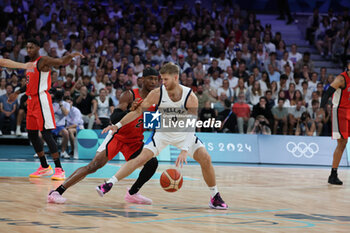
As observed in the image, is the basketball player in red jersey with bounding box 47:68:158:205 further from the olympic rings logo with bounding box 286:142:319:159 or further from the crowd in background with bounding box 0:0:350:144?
the olympic rings logo with bounding box 286:142:319:159

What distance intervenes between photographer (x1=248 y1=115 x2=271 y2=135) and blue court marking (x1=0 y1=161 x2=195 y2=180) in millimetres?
4348

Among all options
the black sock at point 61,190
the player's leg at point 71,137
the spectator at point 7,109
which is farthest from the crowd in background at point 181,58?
the black sock at point 61,190

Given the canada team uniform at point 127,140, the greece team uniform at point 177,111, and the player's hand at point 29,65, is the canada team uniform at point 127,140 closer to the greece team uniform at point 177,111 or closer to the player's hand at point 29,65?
the greece team uniform at point 177,111

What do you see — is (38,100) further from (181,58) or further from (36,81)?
(181,58)

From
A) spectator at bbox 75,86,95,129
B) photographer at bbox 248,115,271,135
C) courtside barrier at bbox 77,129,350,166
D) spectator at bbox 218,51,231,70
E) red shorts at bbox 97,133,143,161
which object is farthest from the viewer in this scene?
spectator at bbox 218,51,231,70

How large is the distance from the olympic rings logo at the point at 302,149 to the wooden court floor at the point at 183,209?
14.8ft

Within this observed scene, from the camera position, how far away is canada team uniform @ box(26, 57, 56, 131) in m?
9.85

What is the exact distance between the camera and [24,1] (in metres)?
20.0

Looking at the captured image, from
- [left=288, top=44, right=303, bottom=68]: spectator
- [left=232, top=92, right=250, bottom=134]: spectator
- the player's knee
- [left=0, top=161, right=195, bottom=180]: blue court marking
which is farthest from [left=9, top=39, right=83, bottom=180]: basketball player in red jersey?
[left=288, top=44, right=303, bottom=68]: spectator

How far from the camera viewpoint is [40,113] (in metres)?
9.95

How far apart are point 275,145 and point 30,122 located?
7.35 m

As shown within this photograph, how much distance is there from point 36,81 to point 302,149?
7967 millimetres

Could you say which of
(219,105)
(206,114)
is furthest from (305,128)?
(206,114)

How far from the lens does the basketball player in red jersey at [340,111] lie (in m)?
10.4
